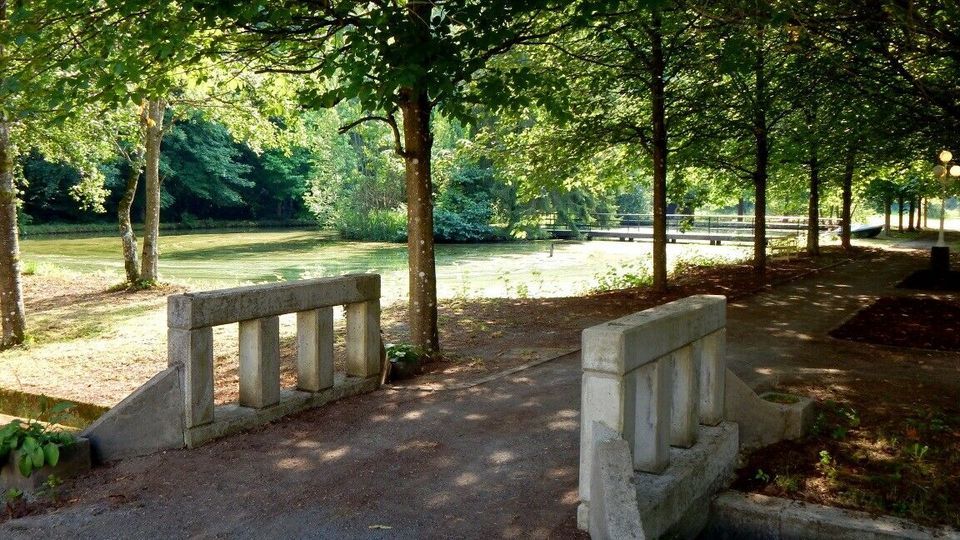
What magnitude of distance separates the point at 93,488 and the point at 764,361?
7.00 metres

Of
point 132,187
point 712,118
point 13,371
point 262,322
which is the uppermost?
point 712,118

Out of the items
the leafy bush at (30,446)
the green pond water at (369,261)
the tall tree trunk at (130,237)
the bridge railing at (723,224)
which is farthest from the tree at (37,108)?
the bridge railing at (723,224)

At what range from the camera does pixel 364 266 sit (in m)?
28.2

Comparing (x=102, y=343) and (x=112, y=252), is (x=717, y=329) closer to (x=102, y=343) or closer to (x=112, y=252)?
(x=102, y=343)

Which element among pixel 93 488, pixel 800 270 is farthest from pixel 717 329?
pixel 800 270

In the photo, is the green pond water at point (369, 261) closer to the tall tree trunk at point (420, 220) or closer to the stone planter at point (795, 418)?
the tall tree trunk at point (420, 220)

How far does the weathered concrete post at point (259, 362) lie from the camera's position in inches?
236

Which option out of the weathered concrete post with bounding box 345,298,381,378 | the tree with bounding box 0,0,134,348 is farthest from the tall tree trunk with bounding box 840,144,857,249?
the tree with bounding box 0,0,134,348

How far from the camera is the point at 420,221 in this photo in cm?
923

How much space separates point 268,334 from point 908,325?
974 centimetres

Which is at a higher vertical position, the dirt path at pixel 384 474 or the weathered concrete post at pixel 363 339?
the weathered concrete post at pixel 363 339

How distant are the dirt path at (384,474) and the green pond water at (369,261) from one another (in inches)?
411

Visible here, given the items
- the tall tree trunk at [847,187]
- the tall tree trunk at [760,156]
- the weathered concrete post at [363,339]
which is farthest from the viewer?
the tall tree trunk at [847,187]

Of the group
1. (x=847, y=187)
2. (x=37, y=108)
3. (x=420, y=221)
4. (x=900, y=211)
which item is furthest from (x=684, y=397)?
(x=900, y=211)
